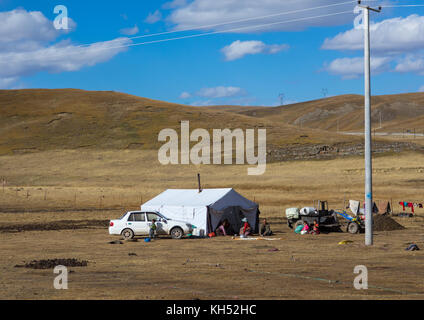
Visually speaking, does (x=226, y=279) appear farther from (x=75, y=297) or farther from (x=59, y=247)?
(x=59, y=247)

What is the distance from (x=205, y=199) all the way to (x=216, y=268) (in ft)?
48.4

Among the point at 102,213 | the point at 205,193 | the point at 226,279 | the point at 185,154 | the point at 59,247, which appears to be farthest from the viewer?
the point at 185,154

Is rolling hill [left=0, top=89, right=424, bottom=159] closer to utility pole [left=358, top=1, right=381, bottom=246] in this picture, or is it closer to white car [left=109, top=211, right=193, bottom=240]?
white car [left=109, top=211, right=193, bottom=240]

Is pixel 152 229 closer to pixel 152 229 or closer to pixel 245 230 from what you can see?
pixel 152 229

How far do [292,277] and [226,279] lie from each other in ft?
6.30

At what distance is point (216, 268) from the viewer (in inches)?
842

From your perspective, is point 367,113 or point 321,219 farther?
point 321,219

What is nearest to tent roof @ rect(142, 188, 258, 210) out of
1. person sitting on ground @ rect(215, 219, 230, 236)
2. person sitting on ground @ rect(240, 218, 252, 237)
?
person sitting on ground @ rect(215, 219, 230, 236)

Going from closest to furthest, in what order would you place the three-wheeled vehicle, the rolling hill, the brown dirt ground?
the brown dirt ground < the three-wheeled vehicle < the rolling hill

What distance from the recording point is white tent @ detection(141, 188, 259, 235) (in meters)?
35.0

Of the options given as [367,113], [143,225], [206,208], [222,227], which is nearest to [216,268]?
[367,113]

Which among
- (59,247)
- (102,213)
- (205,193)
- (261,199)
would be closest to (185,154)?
(261,199)

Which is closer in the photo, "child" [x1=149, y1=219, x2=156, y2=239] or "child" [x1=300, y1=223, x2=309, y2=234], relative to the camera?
"child" [x1=149, y1=219, x2=156, y2=239]

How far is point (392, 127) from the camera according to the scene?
646 ft
